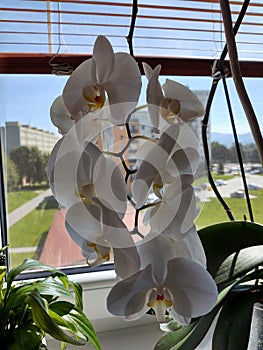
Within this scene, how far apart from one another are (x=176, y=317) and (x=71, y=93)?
21cm

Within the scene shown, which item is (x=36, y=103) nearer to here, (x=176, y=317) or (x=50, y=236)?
(x=50, y=236)

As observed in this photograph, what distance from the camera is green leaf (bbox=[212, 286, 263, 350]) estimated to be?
478 mm

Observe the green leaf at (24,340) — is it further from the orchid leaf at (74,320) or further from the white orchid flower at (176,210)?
the white orchid flower at (176,210)

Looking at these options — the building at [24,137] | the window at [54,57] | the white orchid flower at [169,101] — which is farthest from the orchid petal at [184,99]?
the building at [24,137]

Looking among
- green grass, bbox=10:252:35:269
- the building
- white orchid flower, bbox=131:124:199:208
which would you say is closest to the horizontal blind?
the building

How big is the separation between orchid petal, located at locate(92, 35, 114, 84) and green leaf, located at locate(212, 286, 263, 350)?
333 mm

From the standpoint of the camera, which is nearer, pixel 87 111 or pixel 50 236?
pixel 87 111

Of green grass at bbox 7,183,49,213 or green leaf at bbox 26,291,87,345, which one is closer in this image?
green leaf at bbox 26,291,87,345

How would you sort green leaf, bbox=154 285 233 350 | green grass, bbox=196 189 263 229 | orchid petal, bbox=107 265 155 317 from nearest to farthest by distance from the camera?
orchid petal, bbox=107 265 155 317 < green leaf, bbox=154 285 233 350 < green grass, bbox=196 189 263 229

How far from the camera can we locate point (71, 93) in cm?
33

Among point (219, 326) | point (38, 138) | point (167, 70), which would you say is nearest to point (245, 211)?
point (167, 70)

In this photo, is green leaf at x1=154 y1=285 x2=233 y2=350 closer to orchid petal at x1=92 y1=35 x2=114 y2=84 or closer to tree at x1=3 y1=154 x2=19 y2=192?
orchid petal at x1=92 y1=35 x2=114 y2=84

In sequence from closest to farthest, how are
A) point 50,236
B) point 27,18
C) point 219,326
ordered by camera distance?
point 219,326, point 27,18, point 50,236

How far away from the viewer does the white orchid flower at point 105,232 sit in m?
0.31
